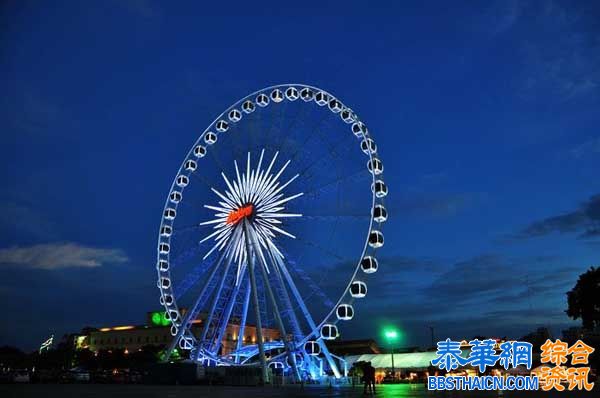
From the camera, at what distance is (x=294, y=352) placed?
47.2 metres

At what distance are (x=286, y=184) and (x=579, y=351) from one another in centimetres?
2453

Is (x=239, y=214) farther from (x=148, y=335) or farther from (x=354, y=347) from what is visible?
(x=148, y=335)

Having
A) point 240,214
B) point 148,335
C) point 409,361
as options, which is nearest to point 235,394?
point 240,214

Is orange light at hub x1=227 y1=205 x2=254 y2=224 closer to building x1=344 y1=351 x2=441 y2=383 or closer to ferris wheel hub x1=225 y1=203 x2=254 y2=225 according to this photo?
ferris wheel hub x1=225 y1=203 x2=254 y2=225

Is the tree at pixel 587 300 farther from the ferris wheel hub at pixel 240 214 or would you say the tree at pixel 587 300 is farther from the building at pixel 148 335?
the building at pixel 148 335

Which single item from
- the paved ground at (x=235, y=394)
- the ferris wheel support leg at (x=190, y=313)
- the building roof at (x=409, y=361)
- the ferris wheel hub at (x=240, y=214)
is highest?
the ferris wheel hub at (x=240, y=214)

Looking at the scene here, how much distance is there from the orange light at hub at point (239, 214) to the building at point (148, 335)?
Result: 73.9 m

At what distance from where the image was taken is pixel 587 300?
180 feet

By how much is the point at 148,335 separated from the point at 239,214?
91068 mm

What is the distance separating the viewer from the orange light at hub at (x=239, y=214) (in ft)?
153

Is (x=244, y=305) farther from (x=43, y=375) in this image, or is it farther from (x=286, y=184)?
(x=43, y=375)

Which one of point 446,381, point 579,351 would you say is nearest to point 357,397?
point 446,381

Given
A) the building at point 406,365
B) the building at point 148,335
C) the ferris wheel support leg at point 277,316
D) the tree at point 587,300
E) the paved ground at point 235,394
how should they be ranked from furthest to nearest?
the building at point 148,335
the building at point 406,365
the tree at point 587,300
the ferris wheel support leg at point 277,316
the paved ground at point 235,394

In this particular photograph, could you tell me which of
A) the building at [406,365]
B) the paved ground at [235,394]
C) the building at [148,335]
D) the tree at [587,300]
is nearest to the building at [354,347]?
the building at [148,335]
